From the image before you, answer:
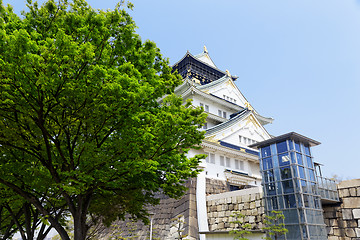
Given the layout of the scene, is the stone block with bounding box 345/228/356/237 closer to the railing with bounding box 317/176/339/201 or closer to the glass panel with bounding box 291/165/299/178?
the railing with bounding box 317/176/339/201

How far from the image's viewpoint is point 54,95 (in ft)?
24.3

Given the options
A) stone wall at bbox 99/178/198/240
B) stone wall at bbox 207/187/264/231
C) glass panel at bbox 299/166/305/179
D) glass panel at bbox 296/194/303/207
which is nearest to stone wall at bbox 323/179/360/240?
glass panel at bbox 299/166/305/179

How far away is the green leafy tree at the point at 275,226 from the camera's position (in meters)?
13.1

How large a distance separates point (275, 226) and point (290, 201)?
149 centimetres

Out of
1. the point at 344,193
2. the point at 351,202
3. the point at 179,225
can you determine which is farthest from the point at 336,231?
the point at 179,225

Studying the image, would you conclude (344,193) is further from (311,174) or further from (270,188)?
(270,188)

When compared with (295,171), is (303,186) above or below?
below

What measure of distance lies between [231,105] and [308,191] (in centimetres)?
1930

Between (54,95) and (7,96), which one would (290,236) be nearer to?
(54,95)

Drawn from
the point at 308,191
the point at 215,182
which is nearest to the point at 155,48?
the point at 308,191

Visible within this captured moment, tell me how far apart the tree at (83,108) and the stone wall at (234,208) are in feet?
23.2

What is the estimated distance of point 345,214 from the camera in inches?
515

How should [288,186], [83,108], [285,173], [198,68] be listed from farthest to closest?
1. [198,68]
2. [285,173]
3. [288,186]
4. [83,108]

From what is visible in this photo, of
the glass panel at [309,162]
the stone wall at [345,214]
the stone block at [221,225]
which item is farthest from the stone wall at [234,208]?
the stone wall at [345,214]
